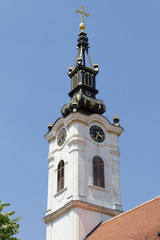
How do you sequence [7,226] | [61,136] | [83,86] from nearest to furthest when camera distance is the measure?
[7,226]
[61,136]
[83,86]

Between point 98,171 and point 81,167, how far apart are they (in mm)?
1340

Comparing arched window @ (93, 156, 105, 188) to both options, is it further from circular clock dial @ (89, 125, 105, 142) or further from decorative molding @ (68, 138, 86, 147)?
circular clock dial @ (89, 125, 105, 142)

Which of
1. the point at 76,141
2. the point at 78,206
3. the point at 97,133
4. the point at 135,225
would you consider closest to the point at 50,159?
the point at 76,141

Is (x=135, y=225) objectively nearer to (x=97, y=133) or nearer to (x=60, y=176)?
(x=60, y=176)

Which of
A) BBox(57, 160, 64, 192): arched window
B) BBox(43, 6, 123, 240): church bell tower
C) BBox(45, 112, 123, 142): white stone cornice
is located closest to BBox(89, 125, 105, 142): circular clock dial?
BBox(43, 6, 123, 240): church bell tower

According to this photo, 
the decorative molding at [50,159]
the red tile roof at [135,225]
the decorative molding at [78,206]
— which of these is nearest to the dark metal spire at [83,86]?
the decorative molding at [50,159]

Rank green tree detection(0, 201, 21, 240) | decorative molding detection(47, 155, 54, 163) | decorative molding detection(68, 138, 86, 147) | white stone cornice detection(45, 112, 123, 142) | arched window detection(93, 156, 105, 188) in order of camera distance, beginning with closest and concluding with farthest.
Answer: green tree detection(0, 201, 21, 240)
arched window detection(93, 156, 105, 188)
decorative molding detection(68, 138, 86, 147)
white stone cornice detection(45, 112, 123, 142)
decorative molding detection(47, 155, 54, 163)

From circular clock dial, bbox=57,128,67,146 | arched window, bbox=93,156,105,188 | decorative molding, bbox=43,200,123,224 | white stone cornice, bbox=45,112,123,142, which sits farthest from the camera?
circular clock dial, bbox=57,128,67,146

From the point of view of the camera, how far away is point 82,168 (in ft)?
91.5

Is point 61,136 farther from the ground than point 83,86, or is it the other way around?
point 83,86

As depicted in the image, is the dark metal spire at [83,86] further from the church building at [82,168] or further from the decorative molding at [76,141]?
the decorative molding at [76,141]

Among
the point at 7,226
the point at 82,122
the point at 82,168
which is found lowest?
the point at 7,226

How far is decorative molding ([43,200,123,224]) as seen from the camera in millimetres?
26344

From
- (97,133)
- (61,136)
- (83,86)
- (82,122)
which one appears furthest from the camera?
Answer: (83,86)
